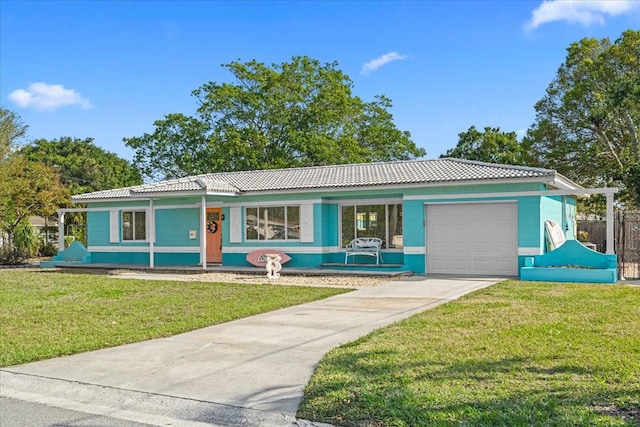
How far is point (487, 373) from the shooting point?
6230mm

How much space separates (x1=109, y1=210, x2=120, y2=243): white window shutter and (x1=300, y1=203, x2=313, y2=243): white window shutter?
28.3 feet

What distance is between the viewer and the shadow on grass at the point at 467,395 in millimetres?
4953

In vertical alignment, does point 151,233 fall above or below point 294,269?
above

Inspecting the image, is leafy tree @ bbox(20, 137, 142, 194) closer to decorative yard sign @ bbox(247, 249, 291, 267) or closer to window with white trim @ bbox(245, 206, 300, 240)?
window with white trim @ bbox(245, 206, 300, 240)

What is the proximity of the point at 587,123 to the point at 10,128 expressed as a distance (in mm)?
33584

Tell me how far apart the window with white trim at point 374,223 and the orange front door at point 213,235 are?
16.9 ft

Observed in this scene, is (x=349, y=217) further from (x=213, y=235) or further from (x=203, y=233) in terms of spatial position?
(x=213, y=235)

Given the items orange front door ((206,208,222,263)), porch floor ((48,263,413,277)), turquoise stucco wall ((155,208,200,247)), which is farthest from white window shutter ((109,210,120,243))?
orange front door ((206,208,222,263))

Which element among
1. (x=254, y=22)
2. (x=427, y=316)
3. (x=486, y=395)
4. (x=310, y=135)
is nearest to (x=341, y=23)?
(x=254, y=22)

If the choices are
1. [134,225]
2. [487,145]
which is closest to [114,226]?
[134,225]

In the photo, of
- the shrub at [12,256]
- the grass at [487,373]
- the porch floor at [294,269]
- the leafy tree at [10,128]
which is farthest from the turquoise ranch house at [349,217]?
the leafy tree at [10,128]

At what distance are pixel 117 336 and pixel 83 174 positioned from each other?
52963 mm

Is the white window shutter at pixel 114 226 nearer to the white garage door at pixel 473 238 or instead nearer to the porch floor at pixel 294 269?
the porch floor at pixel 294 269

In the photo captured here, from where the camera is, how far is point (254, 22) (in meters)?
17.5
